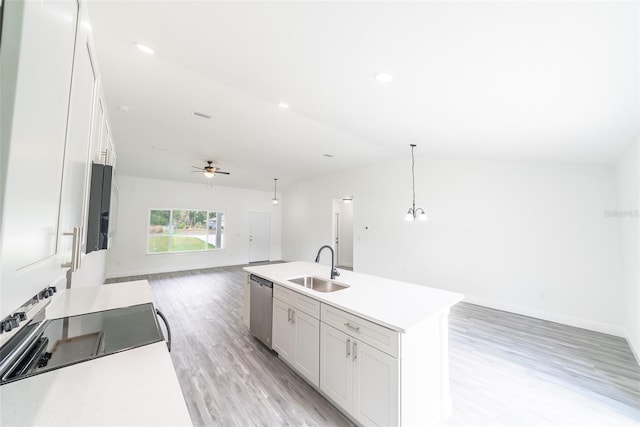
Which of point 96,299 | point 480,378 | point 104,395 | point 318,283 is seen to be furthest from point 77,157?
point 480,378

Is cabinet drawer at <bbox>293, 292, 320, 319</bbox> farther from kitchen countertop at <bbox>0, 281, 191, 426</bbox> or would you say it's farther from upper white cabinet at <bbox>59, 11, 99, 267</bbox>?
upper white cabinet at <bbox>59, 11, 99, 267</bbox>

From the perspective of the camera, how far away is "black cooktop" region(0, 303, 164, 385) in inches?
40.9

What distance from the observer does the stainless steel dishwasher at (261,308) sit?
2.84 meters

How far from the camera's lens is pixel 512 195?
429 cm

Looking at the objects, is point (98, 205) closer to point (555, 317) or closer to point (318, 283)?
point (318, 283)

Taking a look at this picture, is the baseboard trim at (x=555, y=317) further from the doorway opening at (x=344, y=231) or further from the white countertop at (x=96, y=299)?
the white countertop at (x=96, y=299)

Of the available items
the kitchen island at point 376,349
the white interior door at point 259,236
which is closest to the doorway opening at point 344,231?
the white interior door at point 259,236

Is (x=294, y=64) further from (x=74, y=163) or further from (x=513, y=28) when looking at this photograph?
(x=74, y=163)

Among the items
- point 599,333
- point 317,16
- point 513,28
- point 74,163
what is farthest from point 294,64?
point 599,333

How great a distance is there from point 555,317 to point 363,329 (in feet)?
13.4

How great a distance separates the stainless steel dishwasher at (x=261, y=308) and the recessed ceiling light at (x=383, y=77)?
236 centimetres

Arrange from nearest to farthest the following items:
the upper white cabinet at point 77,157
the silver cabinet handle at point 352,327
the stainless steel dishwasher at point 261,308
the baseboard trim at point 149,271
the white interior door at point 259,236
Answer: the upper white cabinet at point 77,157 → the silver cabinet handle at point 352,327 → the stainless steel dishwasher at point 261,308 → the baseboard trim at point 149,271 → the white interior door at point 259,236

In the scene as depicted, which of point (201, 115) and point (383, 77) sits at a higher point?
point (201, 115)

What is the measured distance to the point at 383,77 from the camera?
211 cm
